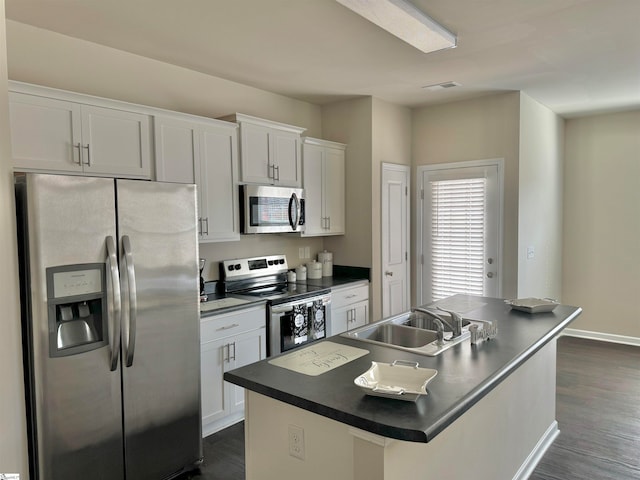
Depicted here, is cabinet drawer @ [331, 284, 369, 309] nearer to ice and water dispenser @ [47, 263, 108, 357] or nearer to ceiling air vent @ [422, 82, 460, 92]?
ceiling air vent @ [422, 82, 460, 92]

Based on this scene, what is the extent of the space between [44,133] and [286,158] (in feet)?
6.66

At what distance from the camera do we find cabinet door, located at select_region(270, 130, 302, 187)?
4.04 m

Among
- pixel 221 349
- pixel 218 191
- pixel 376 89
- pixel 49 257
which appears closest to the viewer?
pixel 49 257

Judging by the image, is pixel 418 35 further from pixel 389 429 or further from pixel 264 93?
pixel 389 429

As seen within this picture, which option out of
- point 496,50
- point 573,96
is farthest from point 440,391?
point 573,96

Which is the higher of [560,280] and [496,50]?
[496,50]

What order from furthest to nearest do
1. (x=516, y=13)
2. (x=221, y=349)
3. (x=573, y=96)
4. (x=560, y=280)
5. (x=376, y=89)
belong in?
1. (x=560, y=280)
2. (x=573, y=96)
3. (x=376, y=89)
4. (x=221, y=349)
5. (x=516, y=13)

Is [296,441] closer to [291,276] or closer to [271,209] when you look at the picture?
[271,209]

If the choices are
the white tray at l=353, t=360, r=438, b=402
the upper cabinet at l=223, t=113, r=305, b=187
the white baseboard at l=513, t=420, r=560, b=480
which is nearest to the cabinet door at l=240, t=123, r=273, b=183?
the upper cabinet at l=223, t=113, r=305, b=187

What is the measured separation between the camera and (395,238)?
16.3 feet

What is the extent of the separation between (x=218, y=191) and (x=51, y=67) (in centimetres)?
136

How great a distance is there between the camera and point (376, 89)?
433 cm

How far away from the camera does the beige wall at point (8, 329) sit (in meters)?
1.69

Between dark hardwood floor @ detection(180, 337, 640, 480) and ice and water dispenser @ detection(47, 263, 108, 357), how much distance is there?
1.11 metres
